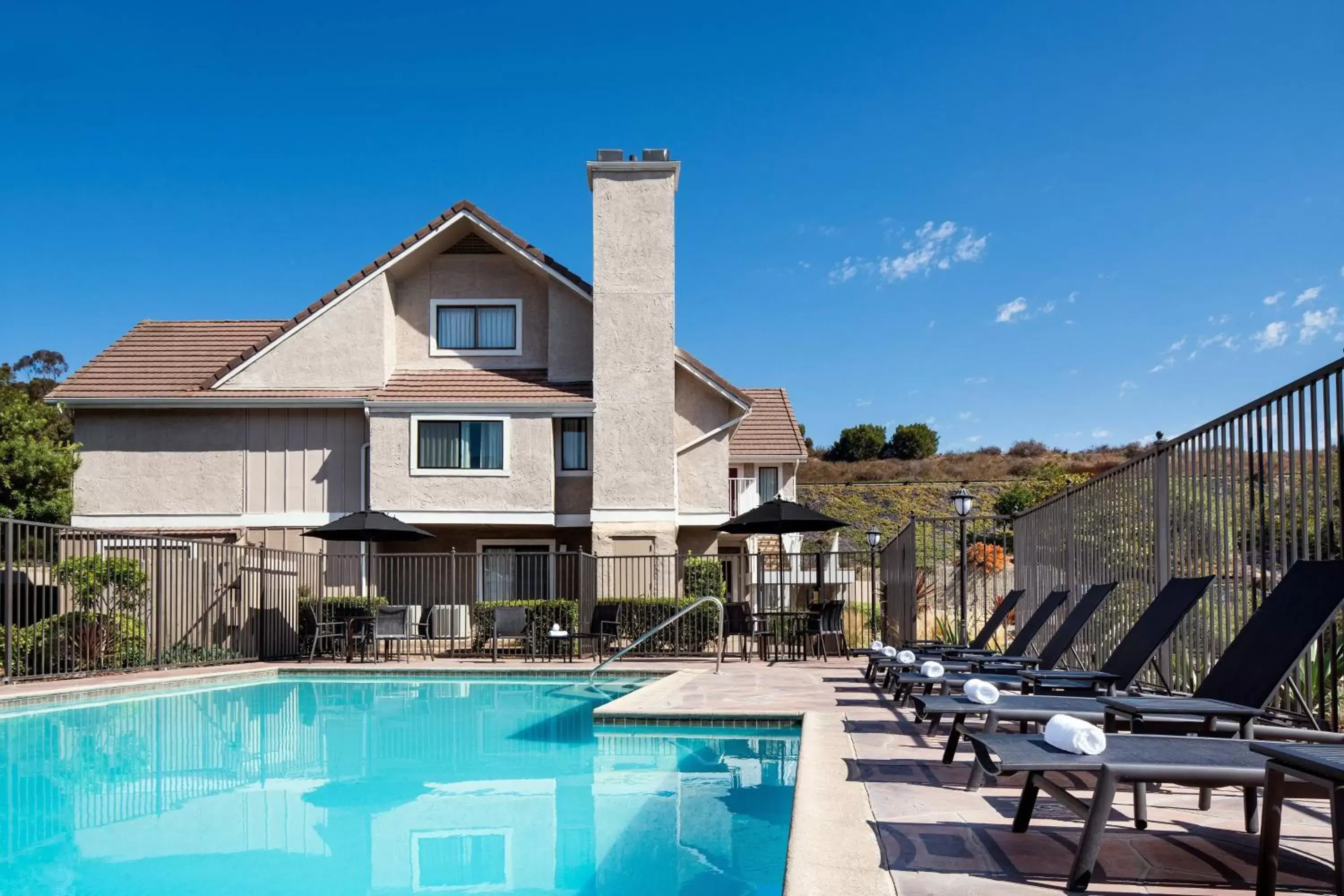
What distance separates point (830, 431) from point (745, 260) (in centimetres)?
3150

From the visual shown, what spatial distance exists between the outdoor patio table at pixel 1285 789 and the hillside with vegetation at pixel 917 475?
3848cm

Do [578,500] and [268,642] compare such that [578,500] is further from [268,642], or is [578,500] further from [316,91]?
[316,91]

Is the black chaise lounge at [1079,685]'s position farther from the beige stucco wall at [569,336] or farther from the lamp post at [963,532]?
the beige stucco wall at [569,336]

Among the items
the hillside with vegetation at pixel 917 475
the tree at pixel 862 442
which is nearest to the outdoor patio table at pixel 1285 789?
the hillside with vegetation at pixel 917 475

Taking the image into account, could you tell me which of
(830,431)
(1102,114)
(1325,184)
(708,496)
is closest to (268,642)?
(708,496)

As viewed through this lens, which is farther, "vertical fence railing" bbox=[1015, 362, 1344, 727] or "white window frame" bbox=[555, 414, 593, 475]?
"white window frame" bbox=[555, 414, 593, 475]

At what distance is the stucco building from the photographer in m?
23.0

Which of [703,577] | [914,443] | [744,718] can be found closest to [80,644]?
[744,718]

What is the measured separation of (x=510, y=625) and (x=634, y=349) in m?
7.64

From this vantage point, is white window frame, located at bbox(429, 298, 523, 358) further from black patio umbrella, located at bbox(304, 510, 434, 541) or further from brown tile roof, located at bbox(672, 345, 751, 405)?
black patio umbrella, located at bbox(304, 510, 434, 541)

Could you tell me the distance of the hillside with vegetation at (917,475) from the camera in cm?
4831

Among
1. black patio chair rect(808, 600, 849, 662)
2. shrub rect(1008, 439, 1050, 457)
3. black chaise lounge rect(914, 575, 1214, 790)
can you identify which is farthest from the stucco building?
shrub rect(1008, 439, 1050, 457)

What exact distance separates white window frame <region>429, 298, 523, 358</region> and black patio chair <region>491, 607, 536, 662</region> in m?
8.64

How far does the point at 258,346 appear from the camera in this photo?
24.0 metres
